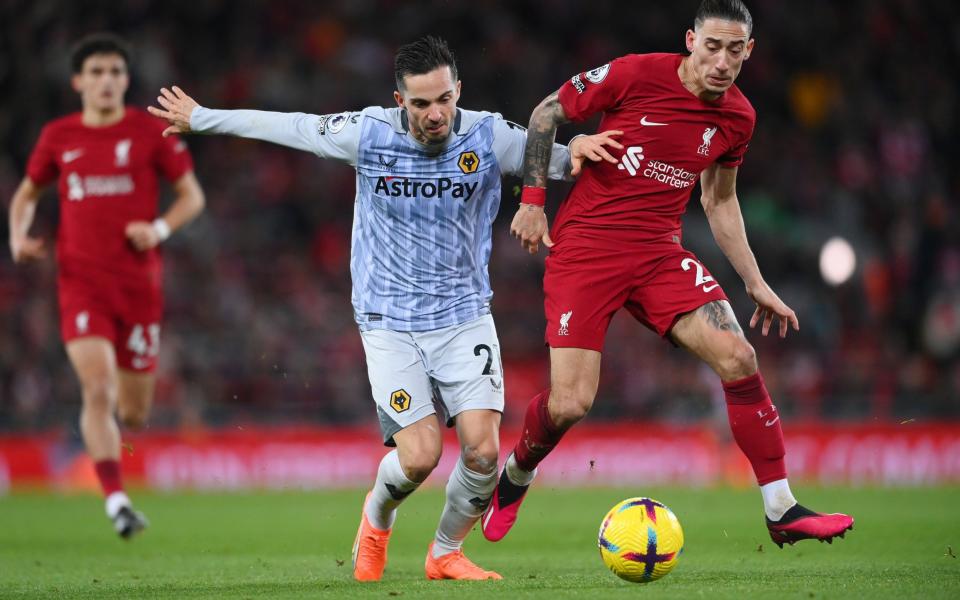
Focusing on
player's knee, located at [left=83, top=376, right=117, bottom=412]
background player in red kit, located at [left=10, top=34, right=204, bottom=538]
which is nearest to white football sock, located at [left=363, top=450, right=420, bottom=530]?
player's knee, located at [left=83, top=376, right=117, bottom=412]

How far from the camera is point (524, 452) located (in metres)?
7.23

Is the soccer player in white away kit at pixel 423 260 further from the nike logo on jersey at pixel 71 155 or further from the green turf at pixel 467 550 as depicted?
the nike logo on jersey at pixel 71 155

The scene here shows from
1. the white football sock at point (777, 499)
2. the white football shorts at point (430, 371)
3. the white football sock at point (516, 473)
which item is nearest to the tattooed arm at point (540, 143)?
the white football shorts at point (430, 371)

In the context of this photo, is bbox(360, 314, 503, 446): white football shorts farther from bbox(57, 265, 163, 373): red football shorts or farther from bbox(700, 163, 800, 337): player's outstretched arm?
bbox(57, 265, 163, 373): red football shorts

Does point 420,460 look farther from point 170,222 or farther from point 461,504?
point 170,222

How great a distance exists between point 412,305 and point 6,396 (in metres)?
11.3

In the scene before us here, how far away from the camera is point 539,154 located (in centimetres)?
684

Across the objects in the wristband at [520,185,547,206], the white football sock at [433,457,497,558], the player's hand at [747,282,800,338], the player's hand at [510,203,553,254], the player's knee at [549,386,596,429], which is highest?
the wristband at [520,185,547,206]

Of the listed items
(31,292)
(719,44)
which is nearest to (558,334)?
(719,44)

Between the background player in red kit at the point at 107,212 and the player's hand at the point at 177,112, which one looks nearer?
the player's hand at the point at 177,112

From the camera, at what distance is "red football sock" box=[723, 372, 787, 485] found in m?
6.84

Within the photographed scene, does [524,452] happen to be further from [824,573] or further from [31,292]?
[31,292]

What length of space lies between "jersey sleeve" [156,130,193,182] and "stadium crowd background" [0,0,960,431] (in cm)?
749

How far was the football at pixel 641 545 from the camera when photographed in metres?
6.16
